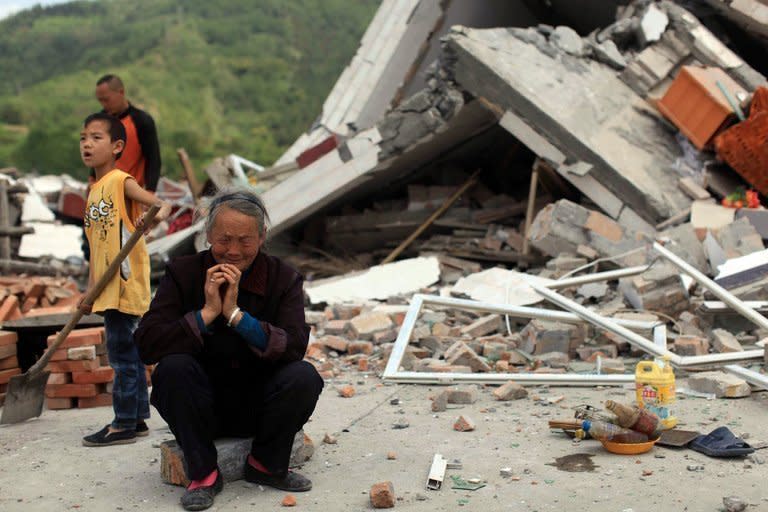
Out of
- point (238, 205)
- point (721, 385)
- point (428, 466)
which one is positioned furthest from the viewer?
point (721, 385)

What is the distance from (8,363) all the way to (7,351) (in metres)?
0.08

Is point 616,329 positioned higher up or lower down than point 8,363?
higher up

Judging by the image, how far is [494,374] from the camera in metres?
5.33

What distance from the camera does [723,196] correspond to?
26.4 feet

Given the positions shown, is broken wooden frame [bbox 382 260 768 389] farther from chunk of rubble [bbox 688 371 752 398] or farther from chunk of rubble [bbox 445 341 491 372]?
chunk of rubble [bbox 445 341 491 372]

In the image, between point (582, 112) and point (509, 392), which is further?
point (582, 112)

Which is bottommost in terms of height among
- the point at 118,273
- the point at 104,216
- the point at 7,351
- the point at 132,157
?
the point at 7,351

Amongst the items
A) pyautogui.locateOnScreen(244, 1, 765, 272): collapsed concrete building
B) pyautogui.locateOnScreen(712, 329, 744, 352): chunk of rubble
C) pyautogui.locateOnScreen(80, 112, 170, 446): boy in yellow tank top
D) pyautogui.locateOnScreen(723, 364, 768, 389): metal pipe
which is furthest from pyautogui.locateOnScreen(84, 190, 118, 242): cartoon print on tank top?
pyautogui.locateOnScreen(244, 1, 765, 272): collapsed concrete building

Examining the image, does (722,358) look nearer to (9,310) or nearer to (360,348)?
(360,348)

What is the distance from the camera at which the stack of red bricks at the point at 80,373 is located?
16.6 feet

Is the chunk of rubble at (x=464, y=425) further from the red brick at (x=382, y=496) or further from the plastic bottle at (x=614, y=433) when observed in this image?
the red brick at (x=382, y=496)

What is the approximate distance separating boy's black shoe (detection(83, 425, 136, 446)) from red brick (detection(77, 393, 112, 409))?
89 centimetres

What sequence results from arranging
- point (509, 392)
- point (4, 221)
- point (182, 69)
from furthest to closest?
point (182, 69), point (4, 221), point (509, 392)

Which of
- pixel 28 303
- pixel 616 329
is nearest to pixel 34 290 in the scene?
pixel 28 303
